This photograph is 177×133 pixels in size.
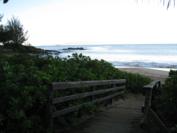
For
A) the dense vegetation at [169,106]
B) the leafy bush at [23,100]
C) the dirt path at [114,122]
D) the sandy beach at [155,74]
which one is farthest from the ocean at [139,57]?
the leafy bush at [23,100]

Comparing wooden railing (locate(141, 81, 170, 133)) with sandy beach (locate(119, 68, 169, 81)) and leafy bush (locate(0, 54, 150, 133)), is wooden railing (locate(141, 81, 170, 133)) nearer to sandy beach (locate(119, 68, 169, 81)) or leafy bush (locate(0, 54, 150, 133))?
leafy bush (locate(0, 54, 150, 133))

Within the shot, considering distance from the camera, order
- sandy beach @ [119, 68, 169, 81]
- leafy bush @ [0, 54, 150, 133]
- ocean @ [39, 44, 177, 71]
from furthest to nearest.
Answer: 1. ocean @ [39, 44, 177, 71]
2. sandy beach @ [119, 68, 169, 81]
3. leafy bush @ [0, 54, 150, 133]

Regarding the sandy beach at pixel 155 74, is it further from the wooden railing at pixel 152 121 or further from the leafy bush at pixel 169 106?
the wooden railing at pixel 152 121

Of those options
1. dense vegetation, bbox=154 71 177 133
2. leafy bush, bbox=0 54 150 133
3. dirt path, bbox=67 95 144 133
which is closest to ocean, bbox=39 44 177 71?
dirt path, bbox=67 95 144 133

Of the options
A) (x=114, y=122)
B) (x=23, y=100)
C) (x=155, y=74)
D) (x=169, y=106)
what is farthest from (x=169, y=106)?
(x=155, y=74)

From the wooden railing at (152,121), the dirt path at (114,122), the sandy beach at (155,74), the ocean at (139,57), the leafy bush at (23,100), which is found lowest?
the ocean at (139,57)

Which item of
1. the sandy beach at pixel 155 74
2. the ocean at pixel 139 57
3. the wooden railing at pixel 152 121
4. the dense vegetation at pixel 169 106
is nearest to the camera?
the wooden railing at pixel 152 121

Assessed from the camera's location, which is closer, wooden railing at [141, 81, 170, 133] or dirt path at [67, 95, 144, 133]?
wooden railing at [141, 81, 170, 133]

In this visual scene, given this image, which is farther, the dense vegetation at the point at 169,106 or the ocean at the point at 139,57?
the ocean at the point at 139,57

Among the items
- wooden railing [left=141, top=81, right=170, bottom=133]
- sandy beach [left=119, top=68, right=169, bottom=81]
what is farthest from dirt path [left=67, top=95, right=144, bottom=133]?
sandy beach [left=119, top=68, right=169, bottom=81]

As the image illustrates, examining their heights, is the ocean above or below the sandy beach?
below

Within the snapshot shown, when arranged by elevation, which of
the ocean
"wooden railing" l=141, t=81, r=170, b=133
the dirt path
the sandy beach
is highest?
"wooden railing" l=141, t=81, r=170, b=133

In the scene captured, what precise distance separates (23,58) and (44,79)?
2.20 metres

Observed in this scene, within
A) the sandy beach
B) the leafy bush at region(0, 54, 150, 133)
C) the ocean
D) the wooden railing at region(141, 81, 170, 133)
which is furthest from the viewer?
the ocean
